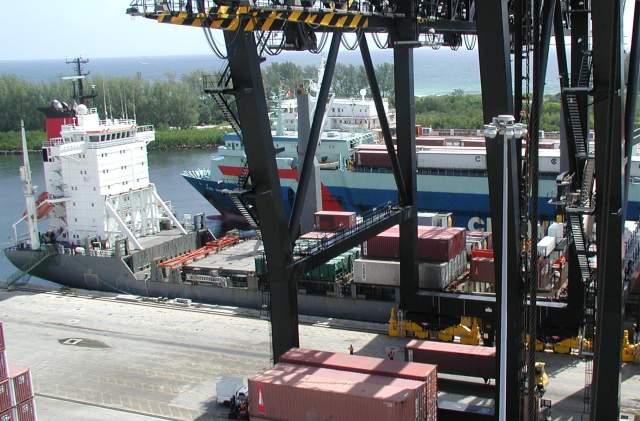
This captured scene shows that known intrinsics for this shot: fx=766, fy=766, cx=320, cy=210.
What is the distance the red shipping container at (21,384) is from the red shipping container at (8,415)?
0.28 meters

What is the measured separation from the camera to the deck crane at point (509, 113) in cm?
1399

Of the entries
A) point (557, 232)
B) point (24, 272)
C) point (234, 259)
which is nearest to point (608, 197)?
point (557, 232)

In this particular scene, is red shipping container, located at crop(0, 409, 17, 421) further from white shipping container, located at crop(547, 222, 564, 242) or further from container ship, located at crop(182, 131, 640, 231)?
container ship, located at crop(182, 131, 640, 231)

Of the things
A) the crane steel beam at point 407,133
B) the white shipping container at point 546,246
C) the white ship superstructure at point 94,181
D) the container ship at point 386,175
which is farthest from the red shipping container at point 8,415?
the container ship at point 386,175

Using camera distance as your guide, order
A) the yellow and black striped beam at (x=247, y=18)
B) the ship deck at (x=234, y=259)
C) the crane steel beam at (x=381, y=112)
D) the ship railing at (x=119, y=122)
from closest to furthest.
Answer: the yellow and black striped beam at (x=247, y=18) → the crane steel beam at (x=381, y=112) → the ship deck at (x=234, y=259) → the ship railing at (x=119, y=122)

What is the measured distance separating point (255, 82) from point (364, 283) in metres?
12.3

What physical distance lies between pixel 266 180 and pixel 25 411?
24.1ft

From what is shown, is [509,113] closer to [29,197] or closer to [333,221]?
[333,221]

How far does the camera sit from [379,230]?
21.8m

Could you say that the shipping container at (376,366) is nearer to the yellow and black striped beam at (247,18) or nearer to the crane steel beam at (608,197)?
the crane steel beam at (608,197)

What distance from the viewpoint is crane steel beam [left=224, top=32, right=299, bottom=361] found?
52.1ft

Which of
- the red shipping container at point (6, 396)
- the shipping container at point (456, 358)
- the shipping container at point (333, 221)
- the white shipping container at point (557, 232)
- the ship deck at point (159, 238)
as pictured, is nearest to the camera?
the red shipping container at point (6, 396)

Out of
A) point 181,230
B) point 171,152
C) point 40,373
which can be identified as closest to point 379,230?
point 40,373

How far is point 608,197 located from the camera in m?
14.3
